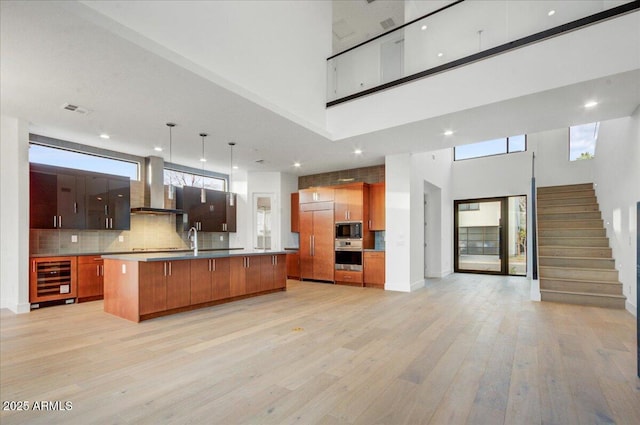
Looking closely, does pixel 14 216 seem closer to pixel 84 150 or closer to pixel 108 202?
pixel 108 202

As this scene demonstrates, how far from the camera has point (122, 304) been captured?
4422 mm

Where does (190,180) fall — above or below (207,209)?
above

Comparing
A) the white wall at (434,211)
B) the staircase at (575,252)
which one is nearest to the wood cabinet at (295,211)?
the white wall at (434,211)

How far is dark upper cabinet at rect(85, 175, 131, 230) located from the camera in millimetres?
5854

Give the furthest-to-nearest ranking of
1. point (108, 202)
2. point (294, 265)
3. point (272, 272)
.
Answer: point (294, 265) < point (272, 272) < point (108, 202)

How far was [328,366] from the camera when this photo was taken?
2768mm

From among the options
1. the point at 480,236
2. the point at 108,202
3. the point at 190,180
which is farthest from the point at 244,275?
the point at 480,236

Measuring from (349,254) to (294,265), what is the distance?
170 centimetres

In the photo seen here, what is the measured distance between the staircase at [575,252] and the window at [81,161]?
865cm

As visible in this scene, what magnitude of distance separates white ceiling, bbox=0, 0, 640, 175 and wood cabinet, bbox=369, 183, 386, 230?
925 millimetres

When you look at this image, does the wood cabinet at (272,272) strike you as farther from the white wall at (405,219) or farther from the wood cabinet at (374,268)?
the white wall at (405,219)

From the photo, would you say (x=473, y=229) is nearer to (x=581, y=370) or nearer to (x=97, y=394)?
(x=581, y=370)

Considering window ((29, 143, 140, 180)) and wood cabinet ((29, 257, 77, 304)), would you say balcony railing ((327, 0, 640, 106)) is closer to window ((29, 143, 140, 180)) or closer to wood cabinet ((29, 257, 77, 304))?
window ((29, 143, 140, 180))

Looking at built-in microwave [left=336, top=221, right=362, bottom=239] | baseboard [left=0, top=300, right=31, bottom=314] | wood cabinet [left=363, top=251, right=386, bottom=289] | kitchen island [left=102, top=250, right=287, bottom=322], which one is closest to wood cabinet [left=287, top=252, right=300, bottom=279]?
built-in microwave [left=336, top=221, right=362, bottom=239]
